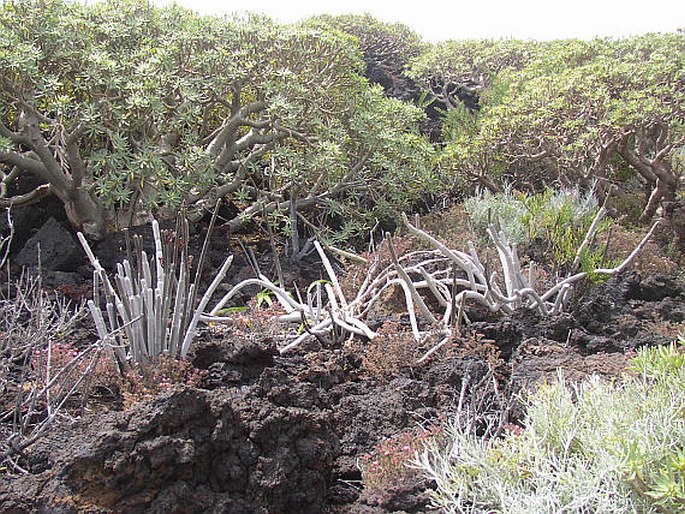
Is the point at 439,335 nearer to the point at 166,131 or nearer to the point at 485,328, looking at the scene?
the point at 485,328

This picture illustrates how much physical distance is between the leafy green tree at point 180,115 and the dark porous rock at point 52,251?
41 cm

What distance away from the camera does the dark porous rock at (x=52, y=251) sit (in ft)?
18.7

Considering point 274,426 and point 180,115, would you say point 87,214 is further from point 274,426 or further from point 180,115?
point 274,426

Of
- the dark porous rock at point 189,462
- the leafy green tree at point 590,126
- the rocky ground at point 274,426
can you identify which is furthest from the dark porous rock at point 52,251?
the leafy green tree at point 590,126

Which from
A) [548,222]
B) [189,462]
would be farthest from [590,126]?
[189,462]

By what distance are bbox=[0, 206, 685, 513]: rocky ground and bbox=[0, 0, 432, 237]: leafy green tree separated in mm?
2817

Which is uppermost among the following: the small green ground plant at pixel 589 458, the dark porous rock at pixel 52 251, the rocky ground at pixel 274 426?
the small green ground plant at pixel 589 458

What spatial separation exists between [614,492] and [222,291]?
393 cm

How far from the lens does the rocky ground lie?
2105 mm

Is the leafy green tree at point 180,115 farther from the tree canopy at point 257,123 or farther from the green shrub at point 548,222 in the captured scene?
the green shrub at point 548,222

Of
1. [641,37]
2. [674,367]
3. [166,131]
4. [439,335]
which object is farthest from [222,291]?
[641,37]

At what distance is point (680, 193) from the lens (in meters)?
7.35

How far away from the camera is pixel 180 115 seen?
613 centimetres

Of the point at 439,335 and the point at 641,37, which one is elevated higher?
the point at 641,37
